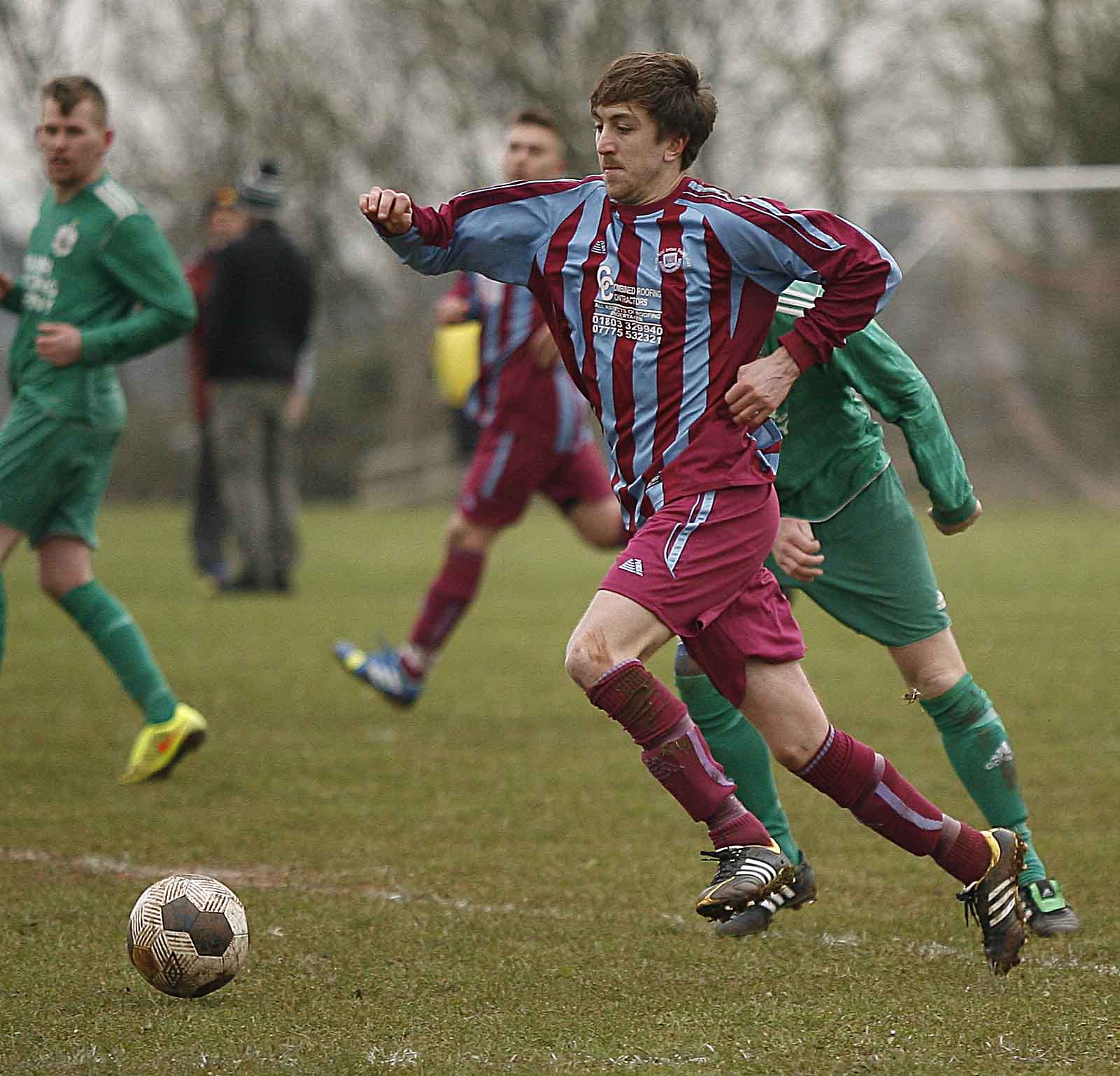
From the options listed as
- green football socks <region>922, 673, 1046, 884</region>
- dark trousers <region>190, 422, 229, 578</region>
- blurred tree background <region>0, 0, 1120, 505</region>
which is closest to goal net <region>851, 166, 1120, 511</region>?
blurred tree background <region>0, 0, 1120, 505</region>

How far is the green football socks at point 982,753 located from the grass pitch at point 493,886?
0.27 meters

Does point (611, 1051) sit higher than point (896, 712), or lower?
higher

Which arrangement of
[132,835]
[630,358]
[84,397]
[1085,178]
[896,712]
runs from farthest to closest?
[1085,178]
[896,712]
[84,397]
[132,835]
[630,358]

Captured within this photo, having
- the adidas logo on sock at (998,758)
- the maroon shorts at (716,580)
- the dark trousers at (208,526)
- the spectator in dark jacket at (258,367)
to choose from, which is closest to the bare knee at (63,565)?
the maroon shorts at (716,580)

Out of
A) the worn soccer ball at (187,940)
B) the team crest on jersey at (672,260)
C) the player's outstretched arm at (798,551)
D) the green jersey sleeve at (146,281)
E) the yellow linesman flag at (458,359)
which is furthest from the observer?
the yellow linesman flag at (458,359)

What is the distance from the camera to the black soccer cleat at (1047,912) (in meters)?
3.99

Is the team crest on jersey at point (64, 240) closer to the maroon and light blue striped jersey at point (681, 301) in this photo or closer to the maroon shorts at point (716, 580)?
the maroon and light blue striped jersey at point (681, 301)

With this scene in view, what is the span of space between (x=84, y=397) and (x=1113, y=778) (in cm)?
359

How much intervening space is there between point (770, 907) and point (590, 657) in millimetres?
936

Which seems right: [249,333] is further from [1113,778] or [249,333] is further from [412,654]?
[1113,778]

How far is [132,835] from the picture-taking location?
→ 4980 millimetres

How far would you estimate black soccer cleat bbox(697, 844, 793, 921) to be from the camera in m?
3.46

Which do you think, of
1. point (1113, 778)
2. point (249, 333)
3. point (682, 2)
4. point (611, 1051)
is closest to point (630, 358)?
point (611, 1051)

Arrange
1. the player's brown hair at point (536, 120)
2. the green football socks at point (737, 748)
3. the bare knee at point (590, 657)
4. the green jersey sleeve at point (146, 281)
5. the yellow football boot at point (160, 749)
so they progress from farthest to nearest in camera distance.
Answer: the player's brown hair at point (536, 120)
the yellow football boot at point (160, 749)
the green jersey sleeve at point (146, 281)
the green football socks at point (737, 748)
the bare knee at point (590, 657)
